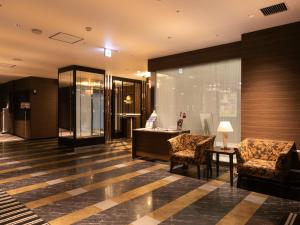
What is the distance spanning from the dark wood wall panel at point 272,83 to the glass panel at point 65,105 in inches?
242

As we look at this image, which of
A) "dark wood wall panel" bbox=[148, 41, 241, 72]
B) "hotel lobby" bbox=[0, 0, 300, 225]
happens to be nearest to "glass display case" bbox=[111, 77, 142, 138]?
"hotel lobby" bbox=[0, 0, 300, 225]

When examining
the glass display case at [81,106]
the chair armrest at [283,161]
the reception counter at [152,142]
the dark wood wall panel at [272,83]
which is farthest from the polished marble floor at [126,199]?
the glass display case at [81,106]

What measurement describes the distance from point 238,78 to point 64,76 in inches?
255

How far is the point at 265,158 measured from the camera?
451 cm

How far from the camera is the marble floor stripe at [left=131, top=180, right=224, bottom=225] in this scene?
296 centimetres

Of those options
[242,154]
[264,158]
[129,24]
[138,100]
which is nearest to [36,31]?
[129,24]

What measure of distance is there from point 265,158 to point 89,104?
21.6 ft

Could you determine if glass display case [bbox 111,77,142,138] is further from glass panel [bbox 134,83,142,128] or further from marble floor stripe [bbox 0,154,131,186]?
marble floor stripe [bbox 0,154,131,186]

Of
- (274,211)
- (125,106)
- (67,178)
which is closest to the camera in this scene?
(274,211)

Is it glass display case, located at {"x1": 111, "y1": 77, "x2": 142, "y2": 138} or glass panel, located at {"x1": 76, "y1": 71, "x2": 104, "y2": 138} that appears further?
glass display case, located at {"x1": 111, "y1": 77, "x2": 142, "y2": 138}

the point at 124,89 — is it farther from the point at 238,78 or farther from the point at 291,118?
the point at 291,118

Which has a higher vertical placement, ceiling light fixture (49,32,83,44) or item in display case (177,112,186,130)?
ceiling light fixture (49,32,83,44)

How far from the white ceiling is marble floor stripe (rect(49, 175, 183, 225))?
3.17 meters

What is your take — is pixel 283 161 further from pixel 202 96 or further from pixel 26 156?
pixel 26 156
